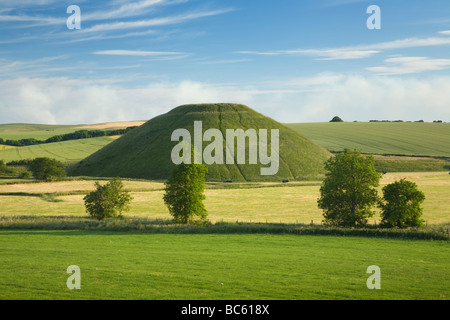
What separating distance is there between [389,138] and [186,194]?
452 ft

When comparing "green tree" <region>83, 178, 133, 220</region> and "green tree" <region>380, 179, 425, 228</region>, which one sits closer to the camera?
"green tree" <region>380, 179, 425, 228</region>

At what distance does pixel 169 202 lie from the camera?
44.7 metres

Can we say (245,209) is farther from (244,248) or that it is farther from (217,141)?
(217,141)

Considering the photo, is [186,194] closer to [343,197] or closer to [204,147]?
[343,197]

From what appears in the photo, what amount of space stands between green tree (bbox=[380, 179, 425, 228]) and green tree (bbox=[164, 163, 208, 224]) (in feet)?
57.9

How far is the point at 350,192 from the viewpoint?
41.5 metres

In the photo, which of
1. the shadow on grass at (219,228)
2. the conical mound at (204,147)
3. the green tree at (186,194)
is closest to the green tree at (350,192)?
the shadow on grass at (219,228)

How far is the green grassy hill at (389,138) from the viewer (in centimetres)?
14400

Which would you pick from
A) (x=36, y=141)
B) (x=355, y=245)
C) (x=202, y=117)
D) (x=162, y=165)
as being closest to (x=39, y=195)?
(x=162, y=165)

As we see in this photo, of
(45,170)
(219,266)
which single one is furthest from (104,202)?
(45,170)

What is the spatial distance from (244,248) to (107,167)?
99.5 metres

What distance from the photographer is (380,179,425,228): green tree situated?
3828 cm

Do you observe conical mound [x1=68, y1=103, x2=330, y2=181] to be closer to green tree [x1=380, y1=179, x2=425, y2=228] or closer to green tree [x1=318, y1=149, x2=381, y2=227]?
green tree [x1=318, y1=149, x2=381, y2=227]

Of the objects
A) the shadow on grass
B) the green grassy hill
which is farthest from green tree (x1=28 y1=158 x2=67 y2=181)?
the green grassy hill
